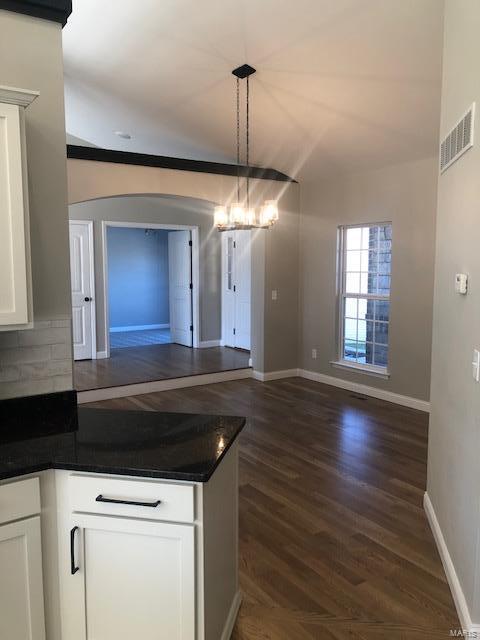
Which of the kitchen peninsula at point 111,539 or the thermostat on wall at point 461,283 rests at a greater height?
the thermostat on wall at point 461,283

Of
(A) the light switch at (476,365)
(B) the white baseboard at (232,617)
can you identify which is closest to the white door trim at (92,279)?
(B) the white baseboard at (232,617)

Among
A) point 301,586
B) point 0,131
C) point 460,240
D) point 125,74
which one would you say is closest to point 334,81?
point 125,74

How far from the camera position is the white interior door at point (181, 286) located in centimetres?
847

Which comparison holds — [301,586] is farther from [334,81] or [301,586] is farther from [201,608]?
[334,81]

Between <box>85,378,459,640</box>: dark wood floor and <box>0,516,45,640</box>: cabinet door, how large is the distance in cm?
86

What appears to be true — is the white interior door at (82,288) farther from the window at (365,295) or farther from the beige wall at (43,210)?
the beige wall at (43,210)

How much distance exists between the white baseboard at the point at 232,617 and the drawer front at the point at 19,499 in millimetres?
904

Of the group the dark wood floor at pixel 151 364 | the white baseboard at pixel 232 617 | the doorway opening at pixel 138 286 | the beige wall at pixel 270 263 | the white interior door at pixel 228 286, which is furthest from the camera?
the doorway opening at pixel 138 286

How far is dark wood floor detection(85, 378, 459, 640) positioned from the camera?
2162mm

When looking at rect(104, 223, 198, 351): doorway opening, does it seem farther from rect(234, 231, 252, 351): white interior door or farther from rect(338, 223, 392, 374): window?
rect(338, 223, 392, 374): window

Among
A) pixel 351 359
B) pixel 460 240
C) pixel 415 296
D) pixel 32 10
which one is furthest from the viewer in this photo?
pixel 351 359

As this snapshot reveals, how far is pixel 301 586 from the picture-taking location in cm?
238

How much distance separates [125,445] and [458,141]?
2.03m

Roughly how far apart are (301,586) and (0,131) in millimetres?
2335
